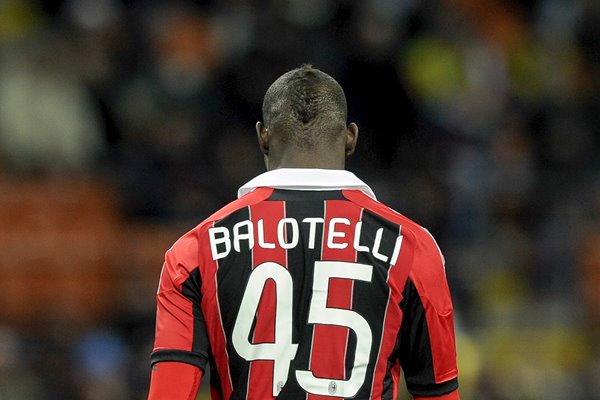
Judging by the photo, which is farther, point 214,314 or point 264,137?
point 264,137

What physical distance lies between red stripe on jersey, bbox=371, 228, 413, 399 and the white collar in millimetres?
257

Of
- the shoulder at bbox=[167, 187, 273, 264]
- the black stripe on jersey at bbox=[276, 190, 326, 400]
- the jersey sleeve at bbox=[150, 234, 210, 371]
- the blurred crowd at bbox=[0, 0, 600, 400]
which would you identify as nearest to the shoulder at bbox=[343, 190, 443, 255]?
the black stripe on jersey at bbox=[276, 190, 326, 400]

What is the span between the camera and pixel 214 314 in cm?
372

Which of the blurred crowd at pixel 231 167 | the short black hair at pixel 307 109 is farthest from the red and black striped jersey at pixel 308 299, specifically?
the blurred crowd at pixel 231 167

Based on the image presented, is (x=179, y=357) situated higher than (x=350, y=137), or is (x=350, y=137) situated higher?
(x=350, y=137)

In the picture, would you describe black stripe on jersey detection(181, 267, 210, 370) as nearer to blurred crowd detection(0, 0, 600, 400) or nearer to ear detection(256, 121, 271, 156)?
ear detection(256, 121, 271, 156)

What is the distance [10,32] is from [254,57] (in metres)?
2.27

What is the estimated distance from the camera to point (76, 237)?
10.8 meters

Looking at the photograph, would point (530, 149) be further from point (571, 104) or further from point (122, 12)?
point (122, 12)

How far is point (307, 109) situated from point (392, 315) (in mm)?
629

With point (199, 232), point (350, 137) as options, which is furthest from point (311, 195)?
point (199, 232)

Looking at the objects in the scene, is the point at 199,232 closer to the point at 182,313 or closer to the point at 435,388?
the point at 182,313

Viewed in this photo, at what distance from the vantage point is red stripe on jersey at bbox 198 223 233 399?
372 cm

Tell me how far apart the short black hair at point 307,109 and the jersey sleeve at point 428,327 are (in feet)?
1.37
